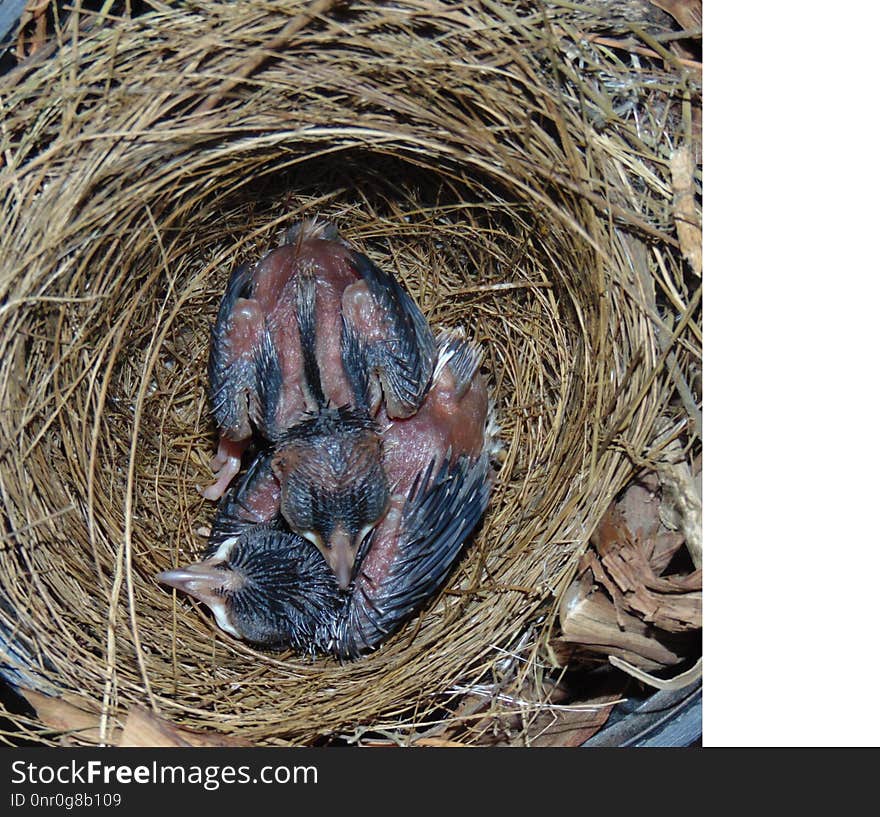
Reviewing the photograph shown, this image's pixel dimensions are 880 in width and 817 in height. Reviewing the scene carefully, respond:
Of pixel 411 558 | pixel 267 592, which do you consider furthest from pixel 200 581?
pixel 411 558

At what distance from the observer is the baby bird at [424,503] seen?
178 centimetres

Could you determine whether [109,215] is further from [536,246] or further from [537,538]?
[537,538]

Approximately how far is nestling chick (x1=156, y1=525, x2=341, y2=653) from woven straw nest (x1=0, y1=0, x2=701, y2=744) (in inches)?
3.1

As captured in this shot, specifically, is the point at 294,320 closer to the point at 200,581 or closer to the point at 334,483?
the point at 334,483

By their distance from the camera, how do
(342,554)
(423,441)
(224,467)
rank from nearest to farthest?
(342,554)
(423,441)
(224,467)

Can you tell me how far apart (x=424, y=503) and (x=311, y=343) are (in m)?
0.42

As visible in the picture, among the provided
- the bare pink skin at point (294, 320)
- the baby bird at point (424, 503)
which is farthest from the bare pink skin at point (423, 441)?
the bare pink skin at point (294, 320)

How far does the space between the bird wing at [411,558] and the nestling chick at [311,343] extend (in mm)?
199

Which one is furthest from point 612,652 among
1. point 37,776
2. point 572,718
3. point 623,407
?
point 37,776

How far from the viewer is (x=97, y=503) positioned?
5.74 feet

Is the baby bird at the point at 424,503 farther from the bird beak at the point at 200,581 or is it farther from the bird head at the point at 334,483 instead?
the bird beak at the point at 200,581

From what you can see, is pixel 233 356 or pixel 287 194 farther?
pixel 287 194

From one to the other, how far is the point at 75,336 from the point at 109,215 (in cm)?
26

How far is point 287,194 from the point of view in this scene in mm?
1903
